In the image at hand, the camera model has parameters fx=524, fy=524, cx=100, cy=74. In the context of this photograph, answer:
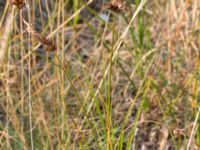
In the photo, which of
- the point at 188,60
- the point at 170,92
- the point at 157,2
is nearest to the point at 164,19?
the point at 157,2

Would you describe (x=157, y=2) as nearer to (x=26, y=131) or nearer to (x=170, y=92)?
(x=170, y=92)

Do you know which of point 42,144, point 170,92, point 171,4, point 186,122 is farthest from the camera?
point 171,4

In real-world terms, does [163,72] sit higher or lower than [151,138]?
higher

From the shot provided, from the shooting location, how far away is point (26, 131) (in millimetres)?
1563

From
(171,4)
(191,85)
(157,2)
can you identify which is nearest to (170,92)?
(191,85)

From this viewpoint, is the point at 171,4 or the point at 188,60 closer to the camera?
the point at 188,60

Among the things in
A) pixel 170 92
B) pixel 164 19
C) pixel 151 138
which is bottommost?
pixel 151 138

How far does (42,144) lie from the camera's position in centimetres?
148

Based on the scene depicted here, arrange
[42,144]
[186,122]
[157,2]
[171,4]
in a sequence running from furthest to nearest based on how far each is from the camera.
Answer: [157,2] → [171,4] → [186,122] → [42,144]

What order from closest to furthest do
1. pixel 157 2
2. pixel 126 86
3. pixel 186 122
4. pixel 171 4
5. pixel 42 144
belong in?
pixel 42 144 → pixel 186 122 → pixel 126 86 → pixel 171 4 → pixel 157 2

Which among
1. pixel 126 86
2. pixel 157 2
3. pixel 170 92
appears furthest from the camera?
pixel 157 2

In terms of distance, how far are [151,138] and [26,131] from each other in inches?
15.5

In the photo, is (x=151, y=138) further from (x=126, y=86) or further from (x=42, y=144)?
(x=42, y=144)

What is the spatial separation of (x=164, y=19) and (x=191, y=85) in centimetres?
58
